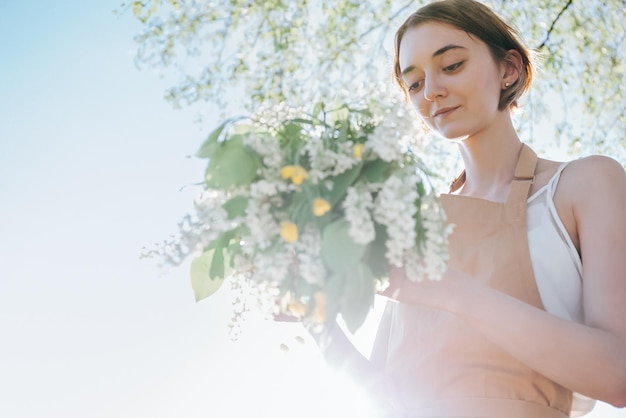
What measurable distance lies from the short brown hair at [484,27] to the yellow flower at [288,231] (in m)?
1.32

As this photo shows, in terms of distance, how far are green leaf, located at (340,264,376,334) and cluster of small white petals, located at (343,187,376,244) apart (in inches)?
2.9

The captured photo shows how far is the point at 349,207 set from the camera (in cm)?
134

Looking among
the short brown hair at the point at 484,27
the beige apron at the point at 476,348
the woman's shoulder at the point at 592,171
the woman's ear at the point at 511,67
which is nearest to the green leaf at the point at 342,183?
the beige apron at the point at 476,348

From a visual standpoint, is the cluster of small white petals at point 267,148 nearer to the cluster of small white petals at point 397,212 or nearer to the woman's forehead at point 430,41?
the cluster of small white petals at point 397,212

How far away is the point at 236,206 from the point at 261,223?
0.08 meters

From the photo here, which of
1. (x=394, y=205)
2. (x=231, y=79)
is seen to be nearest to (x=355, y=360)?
(x=394, y=205)

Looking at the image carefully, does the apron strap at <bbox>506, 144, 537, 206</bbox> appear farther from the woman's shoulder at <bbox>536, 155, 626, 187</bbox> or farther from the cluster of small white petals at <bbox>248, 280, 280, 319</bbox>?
the cluster of small white petals at <bbox>248, 280, 280, 319</bbox>

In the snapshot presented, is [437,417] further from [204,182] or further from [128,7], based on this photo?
[128,7]

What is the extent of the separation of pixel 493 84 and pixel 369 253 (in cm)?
124

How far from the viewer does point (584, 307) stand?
1.95 meters

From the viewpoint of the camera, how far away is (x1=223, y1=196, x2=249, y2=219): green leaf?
1.43m

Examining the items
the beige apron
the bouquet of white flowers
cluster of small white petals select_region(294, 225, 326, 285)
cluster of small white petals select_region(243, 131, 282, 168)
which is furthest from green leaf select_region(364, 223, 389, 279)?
the beige apron

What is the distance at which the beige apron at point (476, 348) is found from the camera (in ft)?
6.47

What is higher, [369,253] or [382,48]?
[382,48]
